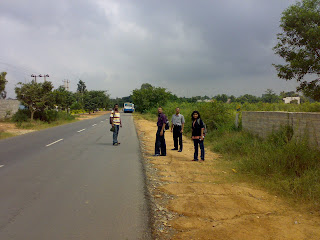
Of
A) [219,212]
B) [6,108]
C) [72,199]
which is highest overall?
[6,108]

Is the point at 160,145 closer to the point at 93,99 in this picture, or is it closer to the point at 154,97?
the point at 154,97

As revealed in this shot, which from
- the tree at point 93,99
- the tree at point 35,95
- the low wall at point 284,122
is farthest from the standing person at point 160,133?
the tree at point 93,99

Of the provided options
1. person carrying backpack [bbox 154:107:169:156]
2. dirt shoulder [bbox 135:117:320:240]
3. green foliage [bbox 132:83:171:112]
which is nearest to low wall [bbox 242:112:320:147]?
dirt shoulder [bbox 135:117:320:240]

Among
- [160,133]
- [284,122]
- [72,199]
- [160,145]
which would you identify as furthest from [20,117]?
[284,122]

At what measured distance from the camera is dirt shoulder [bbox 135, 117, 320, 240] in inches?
160

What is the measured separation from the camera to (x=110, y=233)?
389 centimetres

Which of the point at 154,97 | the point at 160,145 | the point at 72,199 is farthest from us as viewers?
the point at 154,97

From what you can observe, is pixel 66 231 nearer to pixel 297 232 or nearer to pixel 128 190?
pixel 128 190

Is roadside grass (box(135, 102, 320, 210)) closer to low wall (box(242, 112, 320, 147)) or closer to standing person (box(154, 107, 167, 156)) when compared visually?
low wall (box(242, 112, 320, 147))

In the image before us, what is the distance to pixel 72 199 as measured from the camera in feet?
17.4

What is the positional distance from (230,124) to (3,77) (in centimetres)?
2191

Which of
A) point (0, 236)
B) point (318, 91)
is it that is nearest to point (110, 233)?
point (0, 236)

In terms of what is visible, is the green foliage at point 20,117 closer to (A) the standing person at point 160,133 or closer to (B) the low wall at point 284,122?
(A) the standing person at point 160,133

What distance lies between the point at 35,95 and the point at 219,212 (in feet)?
83.5
